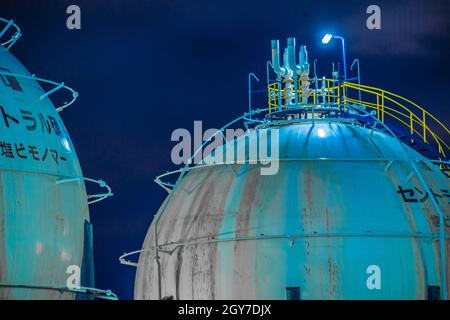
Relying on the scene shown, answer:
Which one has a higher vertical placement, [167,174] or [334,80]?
[334,80]

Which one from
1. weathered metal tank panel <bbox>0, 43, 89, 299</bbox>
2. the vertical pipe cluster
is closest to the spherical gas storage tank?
weathered metal tank panel <bbox>0, 43, 89, 299</bbox>

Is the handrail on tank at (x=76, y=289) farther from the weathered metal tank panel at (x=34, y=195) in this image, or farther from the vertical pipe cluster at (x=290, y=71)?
the vertical pipe cluster at (x=290, y=71)

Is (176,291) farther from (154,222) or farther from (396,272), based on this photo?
(396,272)

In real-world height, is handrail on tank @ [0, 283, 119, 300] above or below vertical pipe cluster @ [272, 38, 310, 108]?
below

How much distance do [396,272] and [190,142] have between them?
295 inches

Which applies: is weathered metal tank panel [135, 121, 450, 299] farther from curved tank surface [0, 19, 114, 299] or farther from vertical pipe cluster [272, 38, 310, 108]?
vertical pipe cluster [272, 38, 310, 108]

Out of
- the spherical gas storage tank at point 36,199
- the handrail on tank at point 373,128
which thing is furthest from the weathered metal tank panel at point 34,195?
the handrail on tank at point 373,128

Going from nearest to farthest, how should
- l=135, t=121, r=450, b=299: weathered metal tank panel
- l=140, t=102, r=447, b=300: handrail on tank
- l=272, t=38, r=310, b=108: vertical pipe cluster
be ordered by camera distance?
1. l=135, t=121, r=450, b=299: weathered metal tank panel
2. l=140, t=102, r=447, b=300: handrail on tank
3. l=272, t=38, r=310, b=108: vertical pipe cluster

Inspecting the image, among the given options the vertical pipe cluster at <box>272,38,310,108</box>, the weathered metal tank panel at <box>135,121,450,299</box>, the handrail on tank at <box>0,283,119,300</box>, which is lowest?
the handrail on tank at <box>0,283,119,300</box>

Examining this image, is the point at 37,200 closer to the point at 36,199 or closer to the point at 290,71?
the point at 36,199

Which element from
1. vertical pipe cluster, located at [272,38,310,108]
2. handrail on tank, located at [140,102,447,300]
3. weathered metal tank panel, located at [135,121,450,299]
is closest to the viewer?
weathered metal tank panel, located at [135,121,450,299]

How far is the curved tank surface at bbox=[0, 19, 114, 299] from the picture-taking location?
26.6 metres
